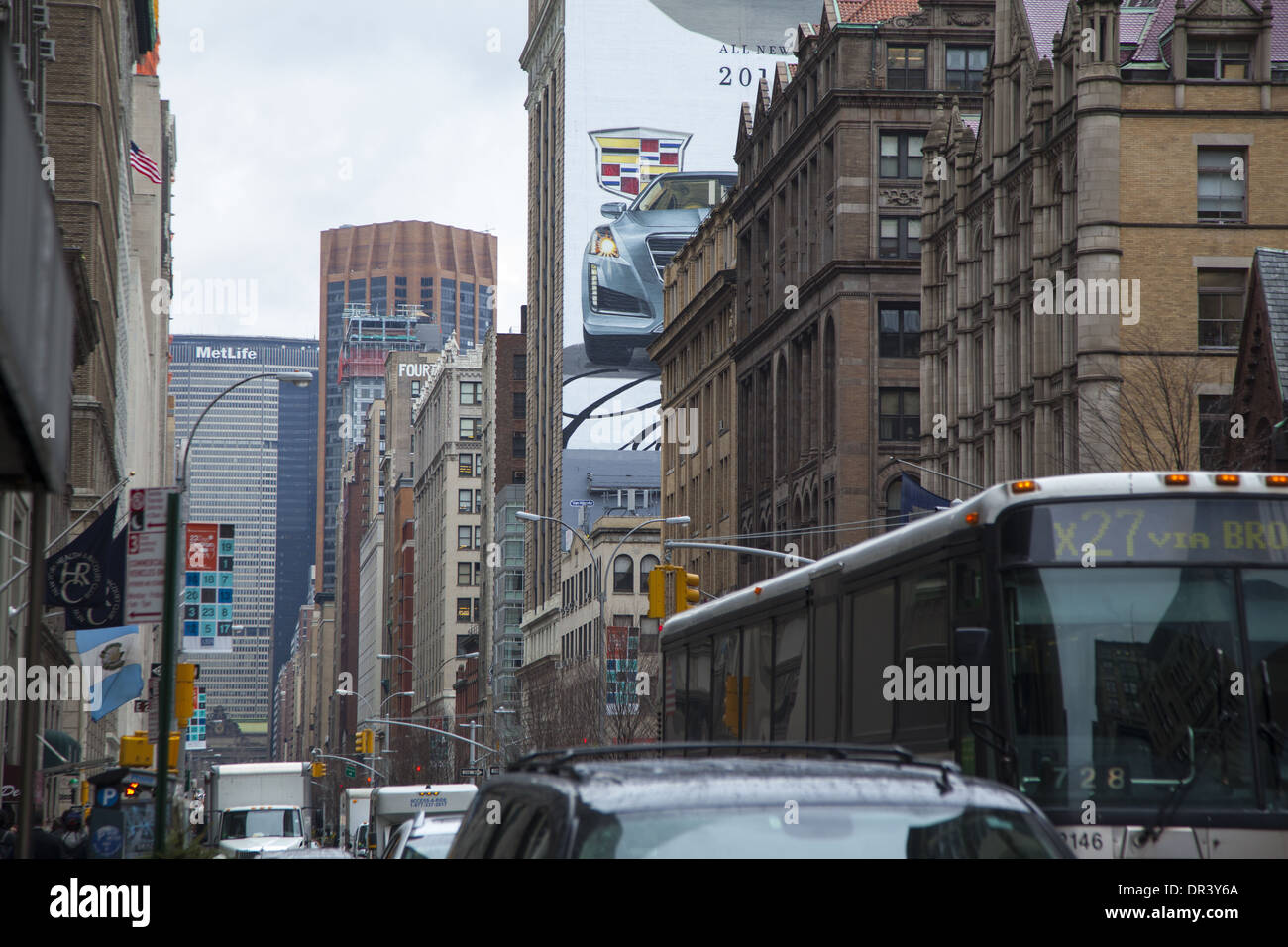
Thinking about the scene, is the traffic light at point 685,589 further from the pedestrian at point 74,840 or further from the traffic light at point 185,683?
the pedestrian at point 74,840

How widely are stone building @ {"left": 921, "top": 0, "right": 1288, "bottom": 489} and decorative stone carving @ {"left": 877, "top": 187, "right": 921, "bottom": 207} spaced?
1787 centimetres

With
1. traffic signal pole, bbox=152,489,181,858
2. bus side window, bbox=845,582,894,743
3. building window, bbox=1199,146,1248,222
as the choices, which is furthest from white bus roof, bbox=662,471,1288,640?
building window, bbox=1199,146,1248,222

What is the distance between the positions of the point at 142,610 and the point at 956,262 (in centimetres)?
4365

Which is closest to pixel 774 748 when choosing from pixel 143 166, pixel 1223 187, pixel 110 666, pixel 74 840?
pixel 74 840

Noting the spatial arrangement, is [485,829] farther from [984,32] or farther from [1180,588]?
[984,32]

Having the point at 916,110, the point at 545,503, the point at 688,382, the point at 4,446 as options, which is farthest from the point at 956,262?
the point at 545,503

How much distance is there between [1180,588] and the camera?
13312 mm

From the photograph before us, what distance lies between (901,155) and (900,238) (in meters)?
3.27

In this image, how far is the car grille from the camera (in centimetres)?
13462

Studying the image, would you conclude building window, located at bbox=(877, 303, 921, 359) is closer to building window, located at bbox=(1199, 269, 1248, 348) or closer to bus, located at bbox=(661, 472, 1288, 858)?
building window, located at bbox=(1199, 269, 1248, 348)

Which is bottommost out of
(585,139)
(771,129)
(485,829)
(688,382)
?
(485,829)

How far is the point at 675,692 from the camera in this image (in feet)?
80.0

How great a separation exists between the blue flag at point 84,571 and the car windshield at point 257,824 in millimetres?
15379

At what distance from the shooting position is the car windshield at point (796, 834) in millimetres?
6121
